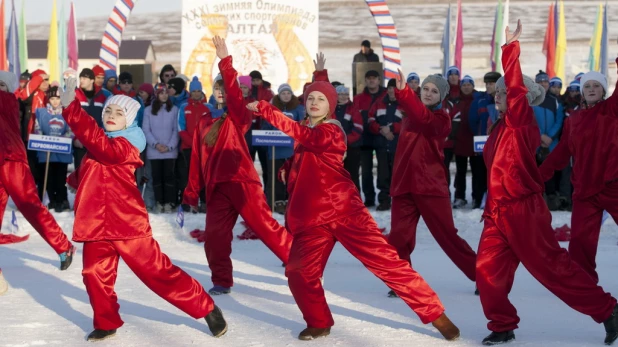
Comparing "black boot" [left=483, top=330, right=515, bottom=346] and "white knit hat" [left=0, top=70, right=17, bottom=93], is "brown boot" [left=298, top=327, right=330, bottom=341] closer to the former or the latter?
"black boot" [left=483, top=330, right=515, bottom=346]

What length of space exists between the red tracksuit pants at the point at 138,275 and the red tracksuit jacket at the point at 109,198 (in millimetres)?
82

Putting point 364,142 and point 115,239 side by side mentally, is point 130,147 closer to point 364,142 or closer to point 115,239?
point 115,239

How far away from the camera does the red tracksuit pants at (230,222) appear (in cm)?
826

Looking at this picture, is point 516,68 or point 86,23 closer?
point 516,68

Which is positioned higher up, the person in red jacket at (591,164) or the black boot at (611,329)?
the person in red jacket at (591,164)

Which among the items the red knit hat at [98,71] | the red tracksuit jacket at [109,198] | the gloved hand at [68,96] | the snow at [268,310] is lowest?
the snow at [268,310]

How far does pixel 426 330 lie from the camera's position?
675 cm

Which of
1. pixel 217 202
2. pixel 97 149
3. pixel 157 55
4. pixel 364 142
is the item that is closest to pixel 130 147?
pixel 97 149

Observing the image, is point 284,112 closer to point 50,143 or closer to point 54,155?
point 50,143

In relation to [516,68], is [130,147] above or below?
below

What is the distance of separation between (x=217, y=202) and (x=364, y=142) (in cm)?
572

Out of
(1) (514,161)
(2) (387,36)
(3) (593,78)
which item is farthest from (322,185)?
(2) (387,36)

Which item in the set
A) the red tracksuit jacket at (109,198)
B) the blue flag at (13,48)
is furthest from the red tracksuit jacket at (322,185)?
the blue flag at (13,48)

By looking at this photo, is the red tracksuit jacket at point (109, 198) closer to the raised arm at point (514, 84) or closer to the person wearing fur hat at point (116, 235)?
the person wearing fur hat at point (116, 235)
